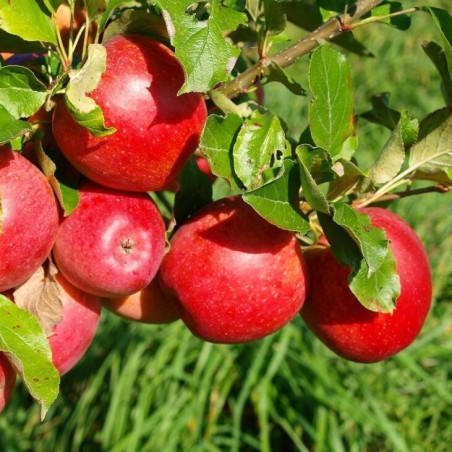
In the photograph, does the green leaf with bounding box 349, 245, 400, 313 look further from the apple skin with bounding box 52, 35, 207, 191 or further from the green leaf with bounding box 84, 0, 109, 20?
the green leaf with bounding box 84, 0, 109, 20

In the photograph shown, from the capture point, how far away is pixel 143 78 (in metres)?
0.76

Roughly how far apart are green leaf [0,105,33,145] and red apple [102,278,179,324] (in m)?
0.33

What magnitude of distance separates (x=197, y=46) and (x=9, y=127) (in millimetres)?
180

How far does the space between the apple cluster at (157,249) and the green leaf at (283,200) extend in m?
0.09

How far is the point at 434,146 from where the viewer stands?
0.91 meters

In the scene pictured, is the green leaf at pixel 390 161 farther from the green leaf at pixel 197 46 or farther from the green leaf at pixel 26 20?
the green leaf at pixel 26 20

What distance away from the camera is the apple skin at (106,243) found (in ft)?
2.69

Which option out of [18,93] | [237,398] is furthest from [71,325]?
[237,398]

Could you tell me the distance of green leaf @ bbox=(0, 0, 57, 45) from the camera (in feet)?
2.41

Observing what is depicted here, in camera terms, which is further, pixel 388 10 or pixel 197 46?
pixel 388 10

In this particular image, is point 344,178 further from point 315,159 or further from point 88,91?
point 88,91

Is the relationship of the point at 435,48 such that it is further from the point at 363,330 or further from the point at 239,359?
the point at 239,359

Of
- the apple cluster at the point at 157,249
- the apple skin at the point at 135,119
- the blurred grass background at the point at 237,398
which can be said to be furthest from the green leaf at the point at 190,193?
the blurred grass background at the point at 237,398

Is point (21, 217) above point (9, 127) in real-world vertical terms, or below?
below
